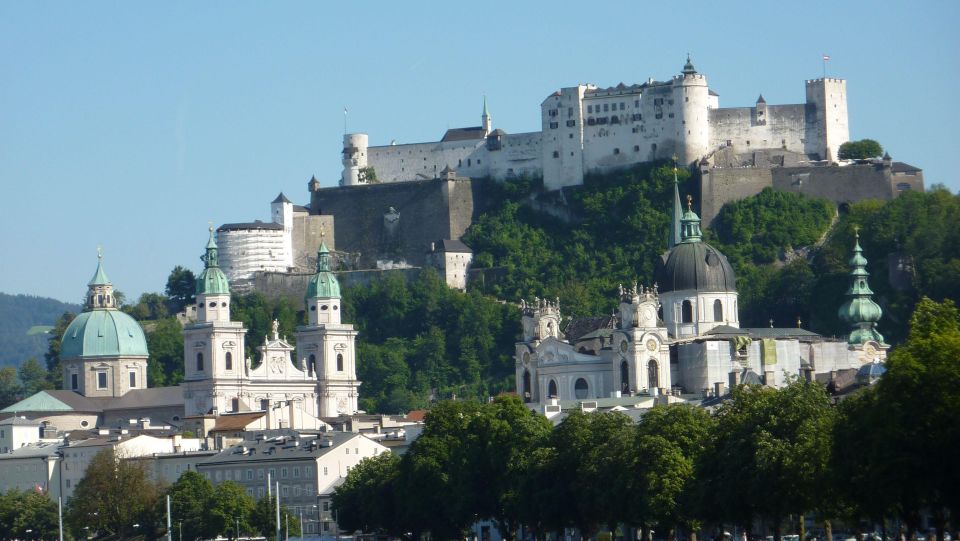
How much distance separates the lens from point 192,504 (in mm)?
89562

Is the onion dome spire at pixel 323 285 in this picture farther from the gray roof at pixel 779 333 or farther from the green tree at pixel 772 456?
the green tree at pixel 772 456

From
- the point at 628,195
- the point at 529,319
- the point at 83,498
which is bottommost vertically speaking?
the point at 83,498

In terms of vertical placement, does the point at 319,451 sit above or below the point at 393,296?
below

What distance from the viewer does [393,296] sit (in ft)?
478

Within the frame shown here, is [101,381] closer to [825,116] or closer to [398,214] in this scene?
[398,214]

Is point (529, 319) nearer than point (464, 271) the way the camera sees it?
Yes

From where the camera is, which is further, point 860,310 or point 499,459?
point 860,310

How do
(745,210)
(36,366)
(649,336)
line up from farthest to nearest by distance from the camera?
(36,366)
(745,210)
(649,336)

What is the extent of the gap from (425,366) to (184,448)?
32924 mm

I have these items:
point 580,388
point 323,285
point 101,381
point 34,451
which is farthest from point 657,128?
point 34,451

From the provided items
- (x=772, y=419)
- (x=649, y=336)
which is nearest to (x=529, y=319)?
(x=649, y=336)

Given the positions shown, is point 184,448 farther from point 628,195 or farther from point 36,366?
point 36,366

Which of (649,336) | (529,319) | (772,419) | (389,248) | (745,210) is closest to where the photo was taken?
(772,419)

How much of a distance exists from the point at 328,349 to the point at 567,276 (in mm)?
18111
